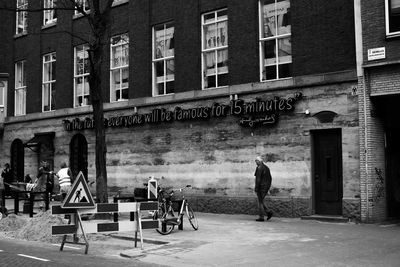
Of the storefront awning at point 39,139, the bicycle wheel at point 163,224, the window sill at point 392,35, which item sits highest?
the window sill at point 392,35

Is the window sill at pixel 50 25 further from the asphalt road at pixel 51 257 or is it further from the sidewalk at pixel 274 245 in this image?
the asphalt road at pixel 51 257

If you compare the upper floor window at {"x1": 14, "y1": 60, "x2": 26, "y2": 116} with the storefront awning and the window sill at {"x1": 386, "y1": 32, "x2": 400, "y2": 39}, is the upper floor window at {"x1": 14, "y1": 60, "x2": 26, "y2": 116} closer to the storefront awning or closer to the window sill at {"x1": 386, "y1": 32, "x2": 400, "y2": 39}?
the storefront awning

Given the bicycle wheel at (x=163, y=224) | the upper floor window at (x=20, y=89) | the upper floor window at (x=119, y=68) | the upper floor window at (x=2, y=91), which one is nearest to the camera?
the bicycle wheel at (x=163, y=224)

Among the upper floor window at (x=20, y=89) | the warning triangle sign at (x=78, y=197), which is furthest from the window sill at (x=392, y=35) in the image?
the upper floor window at (x=20, y=89)

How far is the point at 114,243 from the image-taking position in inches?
494

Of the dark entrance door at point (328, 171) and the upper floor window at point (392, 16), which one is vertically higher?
the upper floor window at point (392, 16)

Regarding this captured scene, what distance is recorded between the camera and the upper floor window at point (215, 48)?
63.2ft

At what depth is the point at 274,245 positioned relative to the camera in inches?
452

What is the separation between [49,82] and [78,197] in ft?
56.7

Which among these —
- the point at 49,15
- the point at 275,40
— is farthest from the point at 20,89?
the point at 275,40

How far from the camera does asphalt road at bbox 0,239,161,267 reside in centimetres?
934

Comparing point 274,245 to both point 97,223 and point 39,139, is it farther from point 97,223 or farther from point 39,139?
point 39,139

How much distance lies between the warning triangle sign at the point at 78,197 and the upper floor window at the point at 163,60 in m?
10.4

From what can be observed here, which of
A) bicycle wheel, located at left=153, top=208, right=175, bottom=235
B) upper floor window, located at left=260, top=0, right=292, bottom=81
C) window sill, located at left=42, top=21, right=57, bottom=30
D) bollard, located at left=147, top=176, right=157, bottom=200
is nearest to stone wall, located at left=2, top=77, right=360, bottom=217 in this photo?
upper floor window, located at left=260, top=0, right=292, bottom=81
